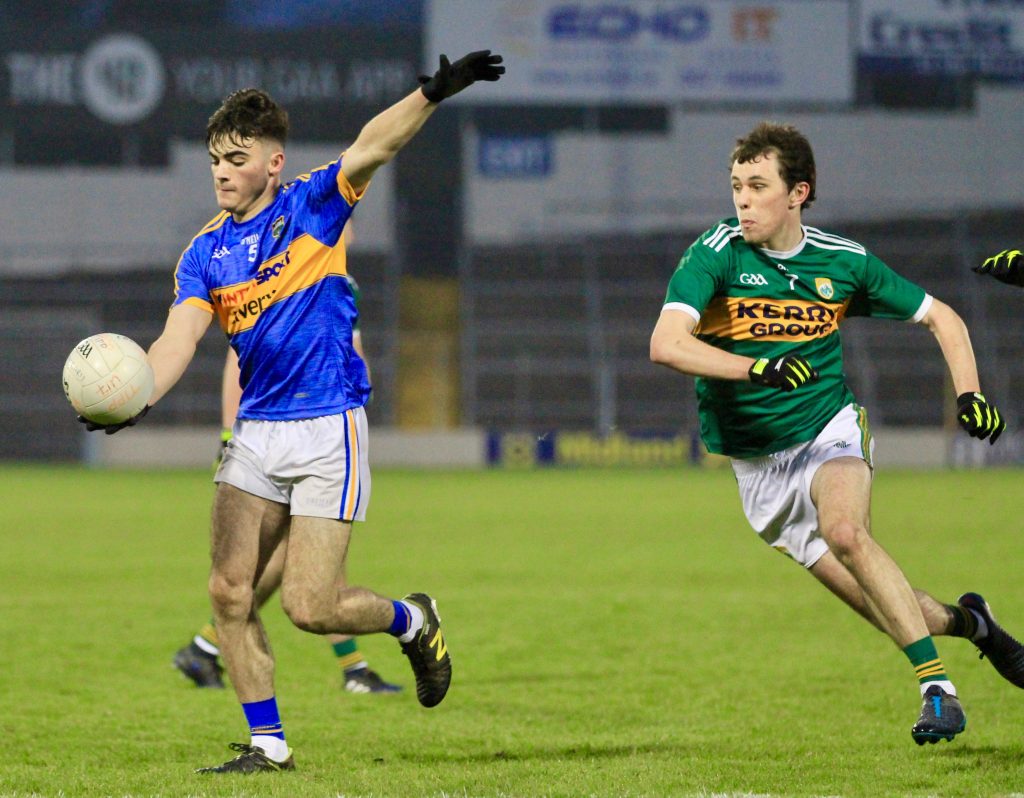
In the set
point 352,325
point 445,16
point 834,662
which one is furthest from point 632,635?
point 445,16

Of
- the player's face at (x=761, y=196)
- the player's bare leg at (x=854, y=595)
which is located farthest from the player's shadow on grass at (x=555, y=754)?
the player's face at (x=761, y=196)

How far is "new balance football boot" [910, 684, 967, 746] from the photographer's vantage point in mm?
4980

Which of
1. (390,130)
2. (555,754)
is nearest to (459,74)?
(390,130)

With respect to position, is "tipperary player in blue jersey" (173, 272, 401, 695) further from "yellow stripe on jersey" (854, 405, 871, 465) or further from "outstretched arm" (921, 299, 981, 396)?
"outstretched arm" (921, 299, 981, 396)

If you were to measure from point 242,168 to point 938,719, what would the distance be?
3.20 m

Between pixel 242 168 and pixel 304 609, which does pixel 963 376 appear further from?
pixel 242 168

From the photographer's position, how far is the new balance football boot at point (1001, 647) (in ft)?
19.4

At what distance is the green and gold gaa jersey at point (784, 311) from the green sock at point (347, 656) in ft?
8.62

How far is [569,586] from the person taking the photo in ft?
39.4

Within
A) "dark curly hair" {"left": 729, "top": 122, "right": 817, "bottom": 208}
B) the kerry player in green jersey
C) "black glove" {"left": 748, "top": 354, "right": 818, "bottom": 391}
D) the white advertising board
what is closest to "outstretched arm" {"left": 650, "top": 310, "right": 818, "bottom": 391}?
"black glove" {"left": 748, "top": 354, "right": 818, "bottom": 391}

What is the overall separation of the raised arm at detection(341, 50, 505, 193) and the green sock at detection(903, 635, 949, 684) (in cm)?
259

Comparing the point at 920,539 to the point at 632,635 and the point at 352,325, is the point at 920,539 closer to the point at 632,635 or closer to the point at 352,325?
the point at 632,635

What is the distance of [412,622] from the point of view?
18.9 ft

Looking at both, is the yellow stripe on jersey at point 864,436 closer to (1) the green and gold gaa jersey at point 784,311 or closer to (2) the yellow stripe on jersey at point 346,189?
(1) the green and gold gaa jersey at point 784,311
